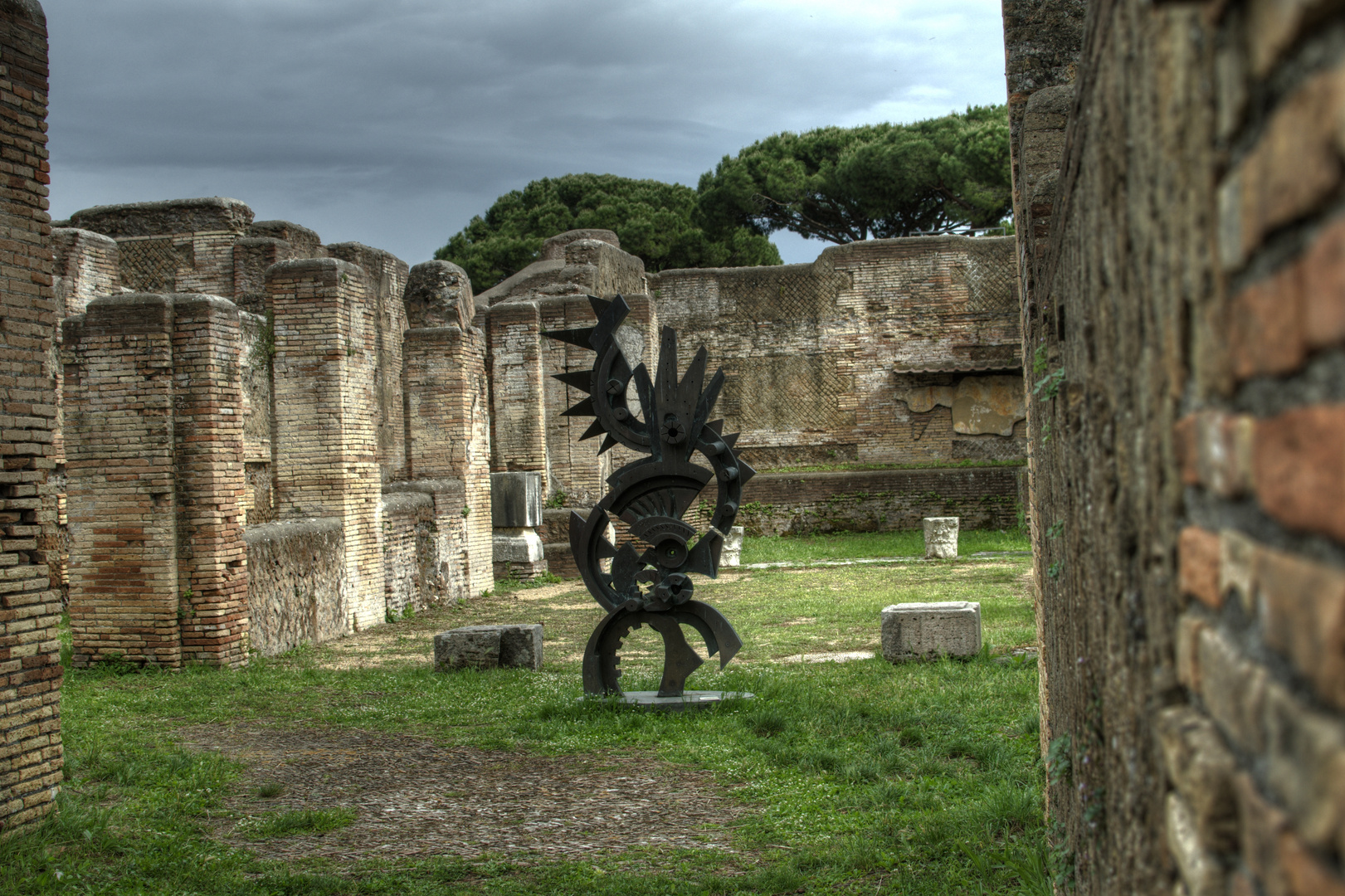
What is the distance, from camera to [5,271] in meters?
5.04

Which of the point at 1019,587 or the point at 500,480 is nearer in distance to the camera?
the point at 1019,587

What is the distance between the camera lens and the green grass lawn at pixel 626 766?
4066 mm

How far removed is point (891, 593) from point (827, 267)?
14928 millimetres

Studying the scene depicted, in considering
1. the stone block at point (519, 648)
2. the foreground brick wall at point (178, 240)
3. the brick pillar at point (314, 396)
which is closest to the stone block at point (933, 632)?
the stone block at point (519, 648)

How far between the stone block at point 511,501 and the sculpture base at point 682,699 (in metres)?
8.96

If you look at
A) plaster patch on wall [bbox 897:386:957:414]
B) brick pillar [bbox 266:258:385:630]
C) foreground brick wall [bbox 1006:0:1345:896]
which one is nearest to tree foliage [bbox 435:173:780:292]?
plaster patch on wall [bbox 897:386:957:414]

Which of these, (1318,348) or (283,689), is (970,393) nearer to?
(283,689)

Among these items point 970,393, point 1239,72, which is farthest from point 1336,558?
point 970,393

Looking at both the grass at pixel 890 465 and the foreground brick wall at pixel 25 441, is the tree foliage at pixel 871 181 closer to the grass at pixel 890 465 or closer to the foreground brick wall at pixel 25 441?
the grass at pixel 890 465

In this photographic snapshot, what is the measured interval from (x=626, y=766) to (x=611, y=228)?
31023 mm

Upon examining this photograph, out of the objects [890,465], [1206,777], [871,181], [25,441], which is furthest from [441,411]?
[871,181]

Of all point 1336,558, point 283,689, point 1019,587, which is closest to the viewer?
point 1336,558

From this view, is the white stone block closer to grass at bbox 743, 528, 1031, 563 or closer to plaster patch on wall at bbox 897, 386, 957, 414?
grass at bbox 743, 528, 1031, 563

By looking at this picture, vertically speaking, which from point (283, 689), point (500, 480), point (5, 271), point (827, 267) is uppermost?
point (827, 267)
